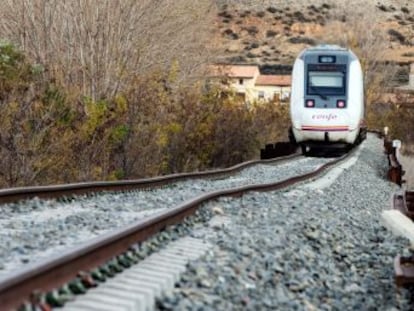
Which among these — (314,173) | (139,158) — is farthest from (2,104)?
(314,173)

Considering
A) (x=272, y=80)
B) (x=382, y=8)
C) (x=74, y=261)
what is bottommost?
(x=74, y=261)

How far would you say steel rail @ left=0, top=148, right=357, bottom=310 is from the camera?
408 centimetres

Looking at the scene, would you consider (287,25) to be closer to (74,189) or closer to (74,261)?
(74,189)

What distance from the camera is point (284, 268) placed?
651cm

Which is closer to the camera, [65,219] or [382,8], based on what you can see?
[65,219]

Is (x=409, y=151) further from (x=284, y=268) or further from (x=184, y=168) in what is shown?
(x=284, y=268)

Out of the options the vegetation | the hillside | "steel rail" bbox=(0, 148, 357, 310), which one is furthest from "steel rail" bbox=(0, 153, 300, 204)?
the hillside

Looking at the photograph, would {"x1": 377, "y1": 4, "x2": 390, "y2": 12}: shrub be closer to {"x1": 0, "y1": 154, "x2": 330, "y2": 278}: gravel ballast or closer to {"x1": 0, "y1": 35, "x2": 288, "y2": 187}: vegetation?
{"x1": 0, "y1": 35, "x2": 288, "y2": 187}: vegetation

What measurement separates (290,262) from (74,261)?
257 centimetres

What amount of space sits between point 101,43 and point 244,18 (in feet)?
309

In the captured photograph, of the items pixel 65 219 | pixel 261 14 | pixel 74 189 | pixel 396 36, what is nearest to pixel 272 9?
pixel 261 14

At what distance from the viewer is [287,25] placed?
119875 millimetres

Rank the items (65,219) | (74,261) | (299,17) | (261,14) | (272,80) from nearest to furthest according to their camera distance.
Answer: (74,261) → (65,219) → (272,80) → (261,14) → (299,17)

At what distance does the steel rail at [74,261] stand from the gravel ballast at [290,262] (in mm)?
548
